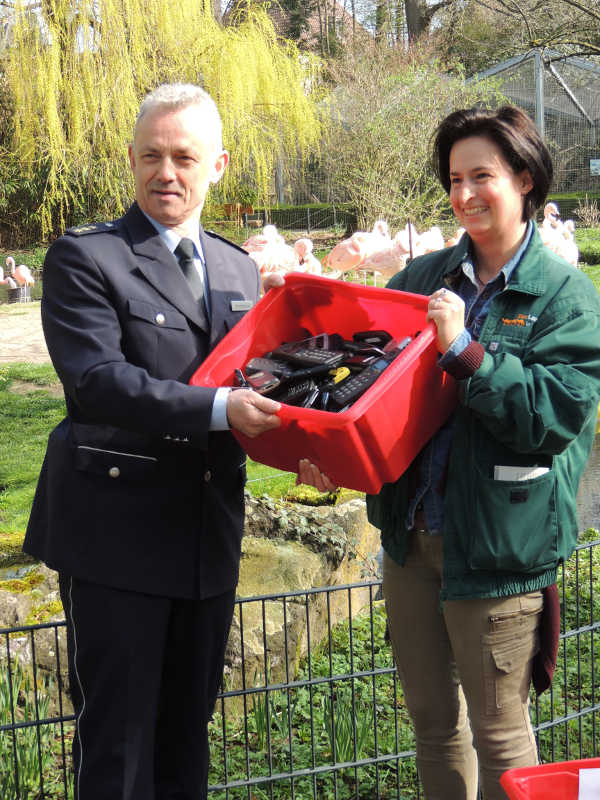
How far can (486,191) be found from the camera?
2.08 meters

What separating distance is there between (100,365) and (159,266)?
319mm

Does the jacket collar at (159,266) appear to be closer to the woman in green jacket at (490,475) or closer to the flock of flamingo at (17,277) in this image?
the woman in green jacket at (490,475)

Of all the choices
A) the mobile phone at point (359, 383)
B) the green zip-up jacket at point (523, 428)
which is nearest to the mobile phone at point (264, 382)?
the mobile phone at point (359, 383)

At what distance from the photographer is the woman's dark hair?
6.85 ft

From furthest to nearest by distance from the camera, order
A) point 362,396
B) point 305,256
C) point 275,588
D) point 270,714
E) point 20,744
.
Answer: point 305,256
point 275,588
point 270,714
point 20,744
point 362,396

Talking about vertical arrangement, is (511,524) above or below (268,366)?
below

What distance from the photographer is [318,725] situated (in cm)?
338

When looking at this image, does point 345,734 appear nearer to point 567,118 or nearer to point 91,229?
point 91,229

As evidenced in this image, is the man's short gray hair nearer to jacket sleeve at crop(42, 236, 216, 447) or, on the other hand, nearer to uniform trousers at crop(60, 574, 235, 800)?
jacket sleeve at crop(42, 236, 216, 447)

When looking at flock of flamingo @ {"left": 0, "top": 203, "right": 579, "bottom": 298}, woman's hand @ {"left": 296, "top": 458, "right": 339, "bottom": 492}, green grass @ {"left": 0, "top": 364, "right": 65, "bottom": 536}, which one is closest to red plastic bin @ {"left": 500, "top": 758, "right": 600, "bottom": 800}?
woman's hand @ {"left": 296, "top": 458, "right": 339, "bottom": 492}

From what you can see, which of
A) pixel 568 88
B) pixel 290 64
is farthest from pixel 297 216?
pixel 290 64

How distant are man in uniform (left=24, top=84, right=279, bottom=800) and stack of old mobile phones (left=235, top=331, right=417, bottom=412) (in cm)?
13

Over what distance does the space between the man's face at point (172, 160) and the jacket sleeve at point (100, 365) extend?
0.71ft

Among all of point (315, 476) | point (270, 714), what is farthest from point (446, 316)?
point (270, 714)
